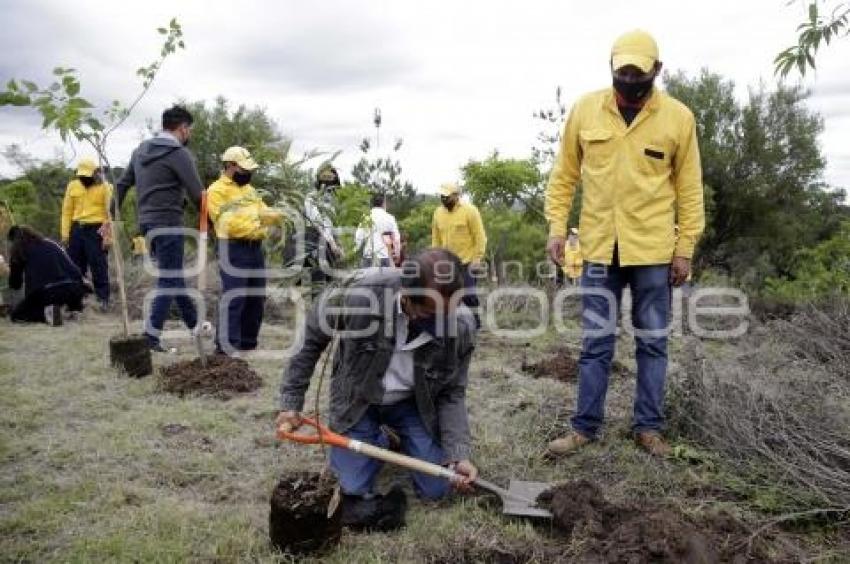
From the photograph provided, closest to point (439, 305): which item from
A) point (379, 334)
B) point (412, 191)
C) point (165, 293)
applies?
point (379, 334)

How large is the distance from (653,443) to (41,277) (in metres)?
6.38

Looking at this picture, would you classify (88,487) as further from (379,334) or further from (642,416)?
(642,416)

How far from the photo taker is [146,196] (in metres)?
5.41

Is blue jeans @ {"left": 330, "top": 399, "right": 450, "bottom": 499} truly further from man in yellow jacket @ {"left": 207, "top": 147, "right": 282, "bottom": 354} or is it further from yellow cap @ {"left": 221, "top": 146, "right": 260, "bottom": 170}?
yellow cap @ {"left": 221, "top": 146, "right": 260, "bottom": 170}

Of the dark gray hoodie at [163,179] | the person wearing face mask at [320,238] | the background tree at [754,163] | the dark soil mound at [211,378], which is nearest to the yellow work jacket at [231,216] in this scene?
the dark gray hoodie at [163,179]

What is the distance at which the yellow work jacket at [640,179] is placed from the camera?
3.34 meters

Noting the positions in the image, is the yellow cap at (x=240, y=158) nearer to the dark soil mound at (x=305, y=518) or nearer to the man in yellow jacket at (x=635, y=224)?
the man in yellow jacket at (x=635, y=224)

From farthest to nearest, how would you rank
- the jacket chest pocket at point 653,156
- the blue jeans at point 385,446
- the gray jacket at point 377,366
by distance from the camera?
1. the jacket chest pocket at point 653,156
2. the blue jeans at point 385,446
3. the gray jacket at point 377,366

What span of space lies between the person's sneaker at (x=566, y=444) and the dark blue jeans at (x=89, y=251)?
6127 mm

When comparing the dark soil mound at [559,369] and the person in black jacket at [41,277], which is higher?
the person in black jacket at [41,277]

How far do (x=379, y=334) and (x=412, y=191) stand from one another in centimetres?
2144

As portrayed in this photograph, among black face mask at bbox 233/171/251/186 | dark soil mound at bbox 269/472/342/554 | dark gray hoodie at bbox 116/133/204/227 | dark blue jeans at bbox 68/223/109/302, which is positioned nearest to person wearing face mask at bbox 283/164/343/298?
dark soil mound at bbox 269/472/342/554

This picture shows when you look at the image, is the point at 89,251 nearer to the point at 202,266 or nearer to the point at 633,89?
the point at 202,266

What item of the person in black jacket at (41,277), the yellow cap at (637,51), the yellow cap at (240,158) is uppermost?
the yellow cap at (637,51)
